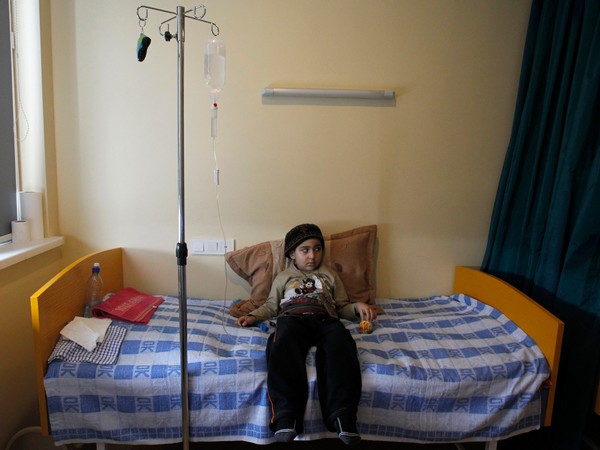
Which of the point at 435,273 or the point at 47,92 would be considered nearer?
the point at 47,92

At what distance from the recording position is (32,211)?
1878 millimetres

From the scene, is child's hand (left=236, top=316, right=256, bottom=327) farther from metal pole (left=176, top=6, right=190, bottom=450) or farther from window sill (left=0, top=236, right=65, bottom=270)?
window sill (left=0, top=236, right=65, bottom=270)

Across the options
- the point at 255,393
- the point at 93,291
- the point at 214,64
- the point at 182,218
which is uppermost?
the point at 214,64

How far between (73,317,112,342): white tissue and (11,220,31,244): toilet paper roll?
58 centimetres

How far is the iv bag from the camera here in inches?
54.1

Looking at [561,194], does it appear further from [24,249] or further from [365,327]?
[24,249]

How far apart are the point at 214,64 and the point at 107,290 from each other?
4.08 feet

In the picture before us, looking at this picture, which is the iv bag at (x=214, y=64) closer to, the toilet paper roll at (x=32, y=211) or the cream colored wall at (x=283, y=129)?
the cream colored wall at (x=283, y=129)

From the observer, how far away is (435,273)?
2199mm

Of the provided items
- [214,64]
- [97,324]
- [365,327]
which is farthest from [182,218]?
[365,327]

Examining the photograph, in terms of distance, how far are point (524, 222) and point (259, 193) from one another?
1.35 meters

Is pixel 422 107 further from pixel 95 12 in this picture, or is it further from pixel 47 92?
pixel 47 92

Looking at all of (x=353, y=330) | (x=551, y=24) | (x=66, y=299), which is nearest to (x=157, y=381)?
(x=66, y=299)

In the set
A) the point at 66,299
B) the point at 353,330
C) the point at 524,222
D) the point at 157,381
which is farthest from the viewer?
the point at 524,222
